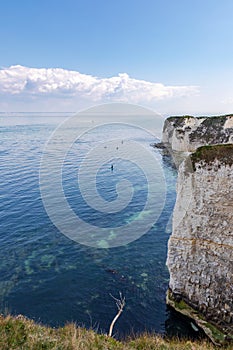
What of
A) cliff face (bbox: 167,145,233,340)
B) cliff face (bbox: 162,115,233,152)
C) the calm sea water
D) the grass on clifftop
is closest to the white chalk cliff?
cliff face (bbox: 167,145,233,340)

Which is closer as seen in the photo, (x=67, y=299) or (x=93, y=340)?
(x=93, y=340)

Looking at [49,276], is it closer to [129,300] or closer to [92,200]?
[129,300]

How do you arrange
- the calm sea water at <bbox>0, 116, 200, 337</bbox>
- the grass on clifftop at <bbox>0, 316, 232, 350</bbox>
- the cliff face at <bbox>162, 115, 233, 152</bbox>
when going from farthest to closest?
the cliff face at <bbox>162, 115, 233, 152</bbox> < the calm sea water at <bbox>0, 116, 200, 337</bbox> < the grass on clifftop at <bbox>0, 316, 232, 350</bbox>

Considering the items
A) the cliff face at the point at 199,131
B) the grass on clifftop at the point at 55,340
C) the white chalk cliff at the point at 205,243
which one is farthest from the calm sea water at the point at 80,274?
the cliff face at the point at 199,131

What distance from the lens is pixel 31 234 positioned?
33.6 metres

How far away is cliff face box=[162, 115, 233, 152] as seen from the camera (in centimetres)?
7131

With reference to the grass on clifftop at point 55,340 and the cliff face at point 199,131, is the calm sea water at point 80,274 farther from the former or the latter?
the cliff face at point 199,131

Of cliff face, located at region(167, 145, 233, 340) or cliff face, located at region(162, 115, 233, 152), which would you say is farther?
cliff face, located at region(162, 115, 233, 152)

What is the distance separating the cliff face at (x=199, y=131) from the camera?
234ft

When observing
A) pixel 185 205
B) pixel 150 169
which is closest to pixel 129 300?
pixel 185 205

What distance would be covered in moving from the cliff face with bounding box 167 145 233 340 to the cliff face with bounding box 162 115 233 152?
53290 millimetres


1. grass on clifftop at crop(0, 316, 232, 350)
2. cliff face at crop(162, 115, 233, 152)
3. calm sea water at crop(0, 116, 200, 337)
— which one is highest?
cliff face at crop(162, 115, 233, 152)

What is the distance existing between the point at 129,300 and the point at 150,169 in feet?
162

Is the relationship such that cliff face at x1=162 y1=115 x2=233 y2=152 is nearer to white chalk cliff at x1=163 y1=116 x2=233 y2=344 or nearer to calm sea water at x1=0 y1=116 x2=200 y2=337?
calm sea water at x1=0 y1=116 x2=200 y2=337
